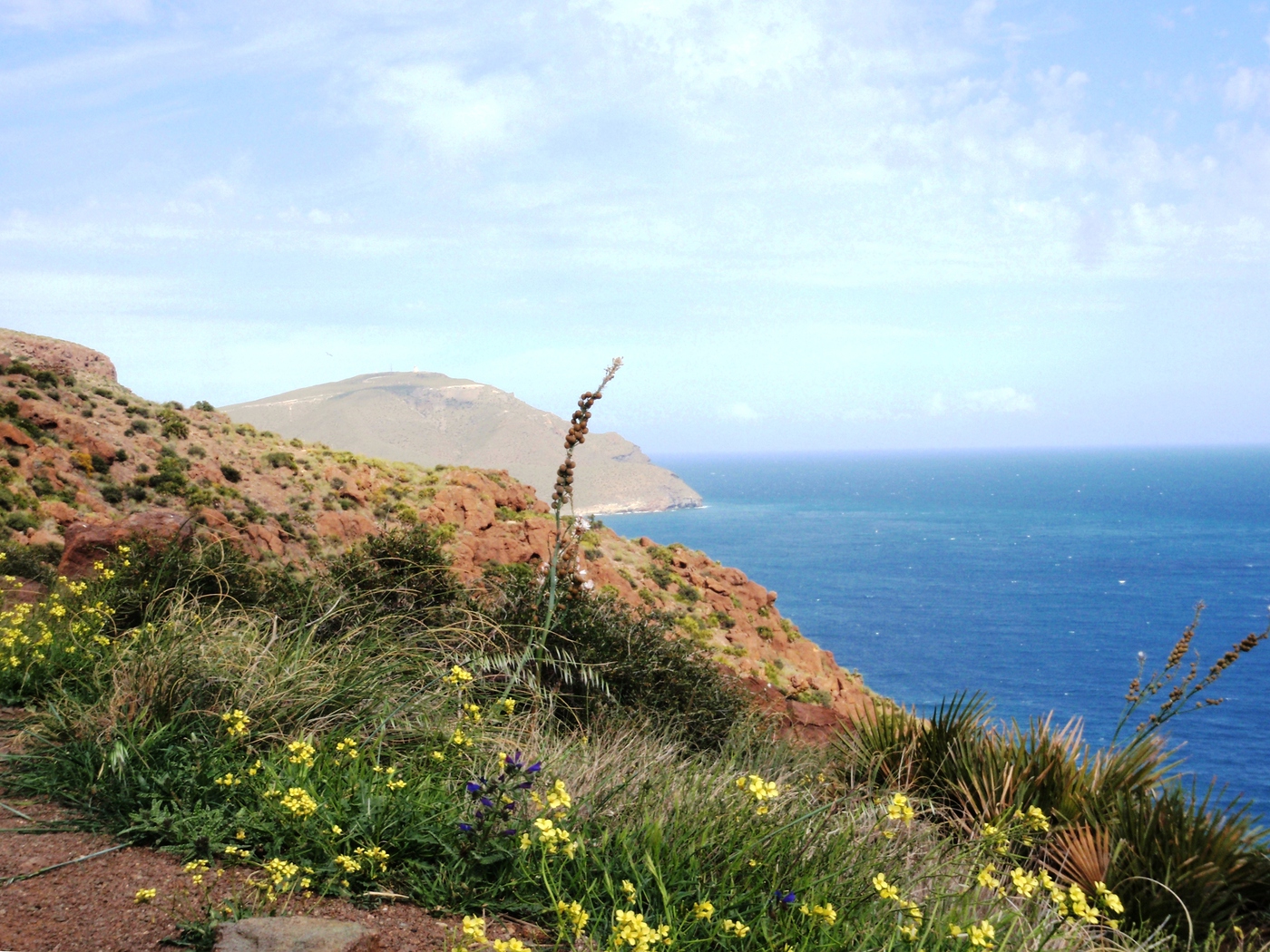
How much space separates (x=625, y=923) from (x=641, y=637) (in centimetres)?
551

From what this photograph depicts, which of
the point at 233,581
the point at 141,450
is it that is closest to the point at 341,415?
the point at 141,450

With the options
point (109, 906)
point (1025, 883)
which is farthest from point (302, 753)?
point (1025, 883)

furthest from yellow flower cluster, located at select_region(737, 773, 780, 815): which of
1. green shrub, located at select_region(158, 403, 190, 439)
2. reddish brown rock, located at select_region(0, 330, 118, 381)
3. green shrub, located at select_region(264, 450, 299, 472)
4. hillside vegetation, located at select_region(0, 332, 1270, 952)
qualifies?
reddish brown rock, located at select_region(0, 330, 118, 381)

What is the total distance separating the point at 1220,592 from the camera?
96.4 metres

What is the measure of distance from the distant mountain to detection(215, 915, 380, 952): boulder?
409ft

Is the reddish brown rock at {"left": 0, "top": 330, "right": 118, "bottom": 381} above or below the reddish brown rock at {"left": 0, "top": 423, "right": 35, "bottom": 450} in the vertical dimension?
above

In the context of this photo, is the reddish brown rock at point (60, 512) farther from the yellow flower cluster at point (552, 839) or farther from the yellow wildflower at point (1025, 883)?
the yellow wildflower at point (1025, 883)

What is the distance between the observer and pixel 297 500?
28.8m

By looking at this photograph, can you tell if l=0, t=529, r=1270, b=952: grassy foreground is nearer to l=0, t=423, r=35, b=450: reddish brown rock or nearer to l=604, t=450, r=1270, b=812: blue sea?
l=604, t=450, r=1270, b=812: blue sea

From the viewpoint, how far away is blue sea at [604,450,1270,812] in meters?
60.5

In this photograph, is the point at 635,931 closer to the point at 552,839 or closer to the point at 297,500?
the point at 552,839

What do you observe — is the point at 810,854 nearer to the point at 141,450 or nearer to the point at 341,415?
the point at 141,450

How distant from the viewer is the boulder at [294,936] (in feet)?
8.77

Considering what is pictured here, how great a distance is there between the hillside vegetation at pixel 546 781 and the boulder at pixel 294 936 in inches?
5.5
